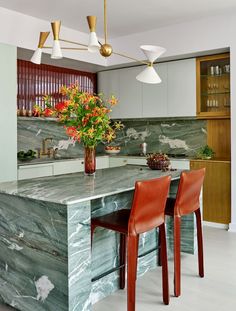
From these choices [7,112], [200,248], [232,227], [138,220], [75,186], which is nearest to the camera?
[138,220]

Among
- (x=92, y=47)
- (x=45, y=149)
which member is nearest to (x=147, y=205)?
(x=92, y=47)

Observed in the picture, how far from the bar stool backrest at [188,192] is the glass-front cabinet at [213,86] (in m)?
2.17

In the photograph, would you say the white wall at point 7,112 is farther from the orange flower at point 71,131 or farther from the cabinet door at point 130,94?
the cabinet door at point 130,94

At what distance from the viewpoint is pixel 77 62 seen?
5438 millimetres

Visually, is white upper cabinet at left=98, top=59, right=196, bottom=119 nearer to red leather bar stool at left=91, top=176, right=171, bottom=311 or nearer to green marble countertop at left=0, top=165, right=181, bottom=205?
green marble countertop at left=0, top=165, right=181, bottom=205

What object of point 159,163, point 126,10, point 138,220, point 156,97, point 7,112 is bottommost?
point 138,220

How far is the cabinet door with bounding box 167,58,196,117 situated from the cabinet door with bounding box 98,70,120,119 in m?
1.03

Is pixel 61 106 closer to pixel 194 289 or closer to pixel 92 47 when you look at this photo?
pixel 92 47

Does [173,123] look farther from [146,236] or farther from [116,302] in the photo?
[116,302]

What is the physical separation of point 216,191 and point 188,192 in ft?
6.74

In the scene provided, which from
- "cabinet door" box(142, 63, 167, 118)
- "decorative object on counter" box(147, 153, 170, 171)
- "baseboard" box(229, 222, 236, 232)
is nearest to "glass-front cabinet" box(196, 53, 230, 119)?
"cabinet door" box(142, 63, 167, 118)

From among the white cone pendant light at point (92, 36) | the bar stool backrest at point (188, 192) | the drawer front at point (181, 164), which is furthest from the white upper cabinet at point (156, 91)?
the white cone pendant light at point (92, 36)

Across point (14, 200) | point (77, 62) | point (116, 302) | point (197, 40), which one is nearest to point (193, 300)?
point (116, 302)

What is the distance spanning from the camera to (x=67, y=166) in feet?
17.1
